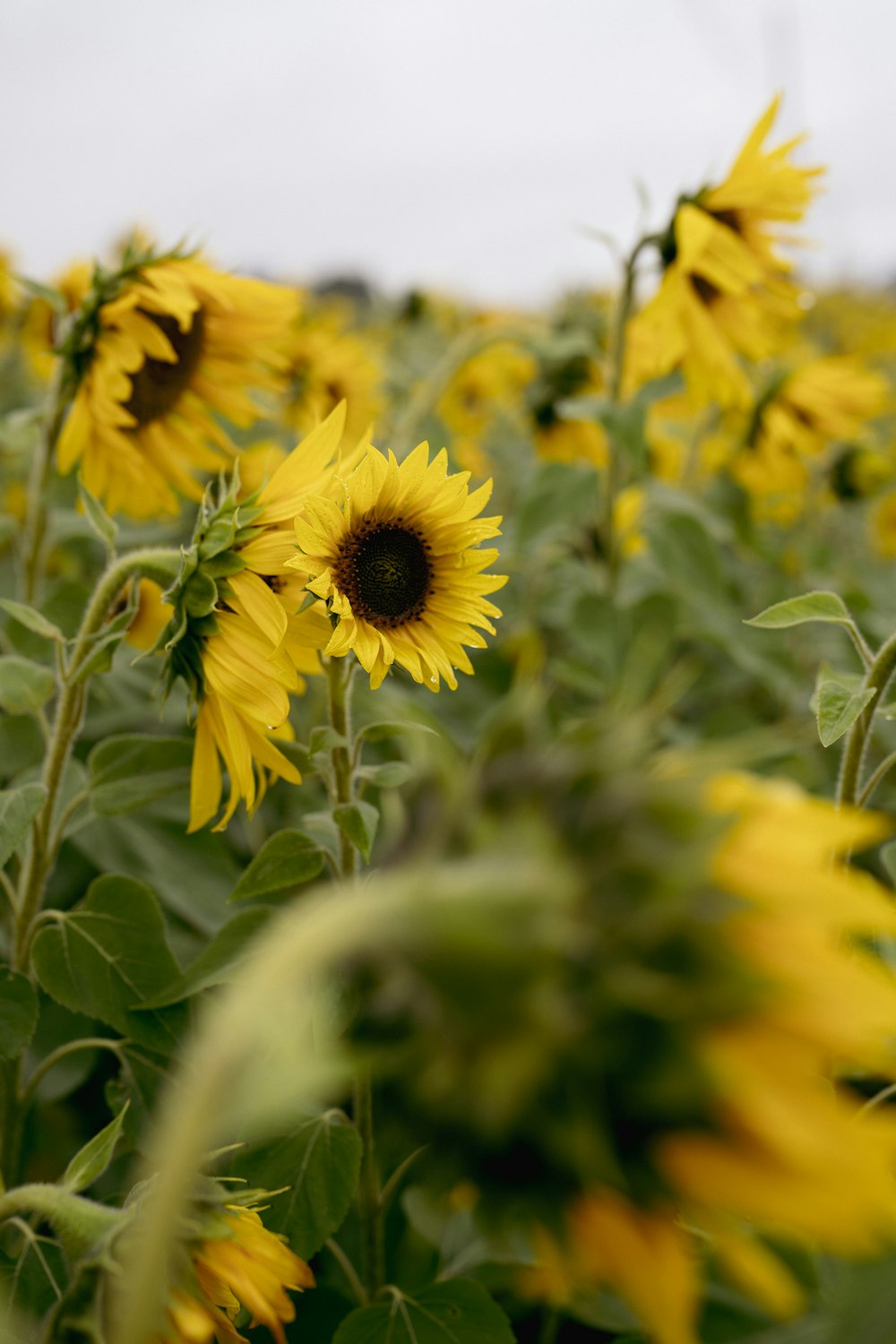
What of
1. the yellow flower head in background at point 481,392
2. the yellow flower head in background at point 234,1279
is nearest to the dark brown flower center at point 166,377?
the yellow flower head in background at point 234,1279

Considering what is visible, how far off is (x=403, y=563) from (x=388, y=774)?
211mm

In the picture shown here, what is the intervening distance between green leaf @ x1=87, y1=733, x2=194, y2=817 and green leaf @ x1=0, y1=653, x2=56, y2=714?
0.27 ft

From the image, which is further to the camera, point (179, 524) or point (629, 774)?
point (179, 524)

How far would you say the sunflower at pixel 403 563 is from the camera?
855 mm

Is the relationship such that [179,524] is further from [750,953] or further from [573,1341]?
[750,953]

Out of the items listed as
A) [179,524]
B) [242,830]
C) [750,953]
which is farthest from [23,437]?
[750,953]

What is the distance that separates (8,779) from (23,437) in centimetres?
52

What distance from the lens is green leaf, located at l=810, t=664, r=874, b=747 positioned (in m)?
0.79

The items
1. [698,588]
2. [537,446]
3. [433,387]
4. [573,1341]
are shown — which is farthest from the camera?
[537,446]

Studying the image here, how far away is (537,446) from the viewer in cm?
230

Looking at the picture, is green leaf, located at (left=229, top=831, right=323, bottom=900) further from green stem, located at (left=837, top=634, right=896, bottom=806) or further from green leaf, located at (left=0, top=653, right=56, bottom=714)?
green stem, located at (left=837, top=634, right=896, bottom=806)

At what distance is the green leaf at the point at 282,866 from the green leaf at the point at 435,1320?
32 cm

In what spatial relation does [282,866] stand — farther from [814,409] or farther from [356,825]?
[814,409]

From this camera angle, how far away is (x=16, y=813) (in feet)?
2.91
